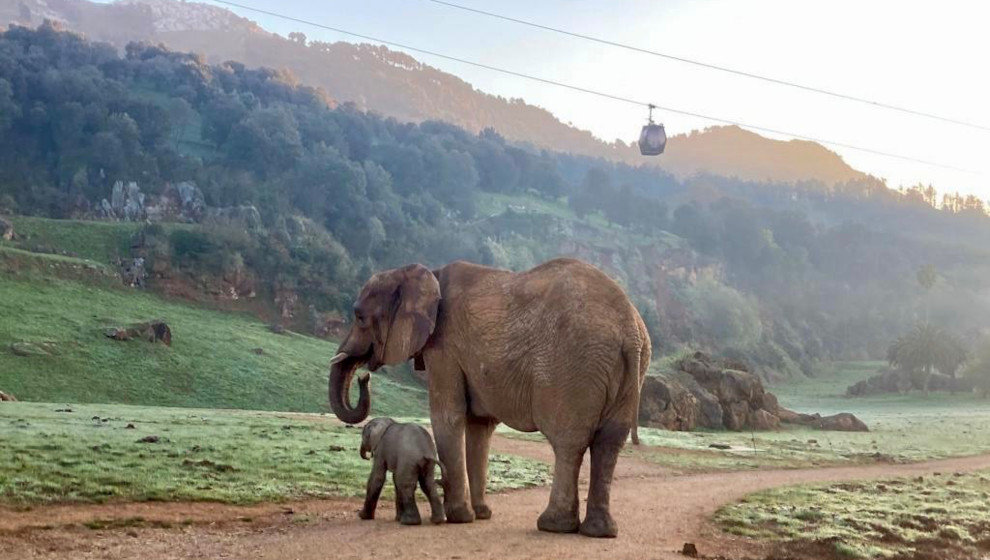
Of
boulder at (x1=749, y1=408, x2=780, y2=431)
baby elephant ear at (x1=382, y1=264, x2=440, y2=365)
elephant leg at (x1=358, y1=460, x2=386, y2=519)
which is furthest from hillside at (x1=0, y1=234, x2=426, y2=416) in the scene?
baby elephant ear at (x1=382, y1=264, x2=440, y2=365)

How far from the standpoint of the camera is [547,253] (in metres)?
106

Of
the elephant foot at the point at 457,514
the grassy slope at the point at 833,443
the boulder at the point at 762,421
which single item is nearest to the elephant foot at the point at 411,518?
the elephant foot at the point at 457,514

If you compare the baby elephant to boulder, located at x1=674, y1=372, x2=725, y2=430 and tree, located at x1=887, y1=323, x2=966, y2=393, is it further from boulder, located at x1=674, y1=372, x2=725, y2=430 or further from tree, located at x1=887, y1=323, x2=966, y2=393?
tree, located at x1=887, y1=323, x2=966, y2=393

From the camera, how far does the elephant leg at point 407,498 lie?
1199 cm

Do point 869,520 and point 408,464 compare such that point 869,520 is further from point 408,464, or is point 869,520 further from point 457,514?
point 408,464

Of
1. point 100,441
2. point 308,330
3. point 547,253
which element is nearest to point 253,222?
point 308,330

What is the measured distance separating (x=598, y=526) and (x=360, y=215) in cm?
7973

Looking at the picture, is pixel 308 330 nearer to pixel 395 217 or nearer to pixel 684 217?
pixel 395 217

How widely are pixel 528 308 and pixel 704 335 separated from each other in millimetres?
95497

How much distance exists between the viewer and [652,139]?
126 feet

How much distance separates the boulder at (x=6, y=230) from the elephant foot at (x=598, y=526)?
55.7m

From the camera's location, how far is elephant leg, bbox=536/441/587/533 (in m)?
11.3

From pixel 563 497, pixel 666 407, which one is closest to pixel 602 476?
pixel 563 497

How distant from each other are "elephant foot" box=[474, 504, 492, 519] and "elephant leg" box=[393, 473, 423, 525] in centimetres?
120
